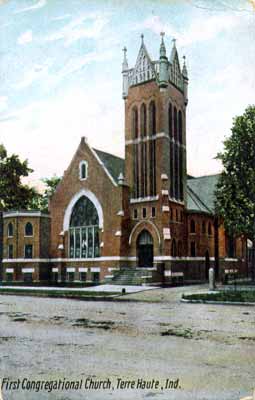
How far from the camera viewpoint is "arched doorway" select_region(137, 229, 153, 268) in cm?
2473

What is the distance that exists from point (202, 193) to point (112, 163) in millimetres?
6709

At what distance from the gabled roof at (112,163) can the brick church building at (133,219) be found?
0.07 metres

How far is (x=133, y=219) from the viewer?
25547mm

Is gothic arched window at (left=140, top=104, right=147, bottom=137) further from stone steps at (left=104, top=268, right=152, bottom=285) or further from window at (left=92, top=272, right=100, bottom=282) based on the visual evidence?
window at (left=92, top=272, right=100, bottom=282)

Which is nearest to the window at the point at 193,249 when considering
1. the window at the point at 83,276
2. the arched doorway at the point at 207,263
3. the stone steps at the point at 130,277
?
the arched doorway at the point at 207,263

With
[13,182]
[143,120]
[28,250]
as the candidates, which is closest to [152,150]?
[143,120]

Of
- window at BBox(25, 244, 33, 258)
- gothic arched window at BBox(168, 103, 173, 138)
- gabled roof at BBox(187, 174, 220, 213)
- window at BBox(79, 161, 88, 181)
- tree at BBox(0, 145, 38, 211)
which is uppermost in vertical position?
gothic arched window at BBox(168, 103, 173, 138)

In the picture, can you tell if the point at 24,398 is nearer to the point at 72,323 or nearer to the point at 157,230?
the point at 72,323

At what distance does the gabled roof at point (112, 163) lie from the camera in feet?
87.5

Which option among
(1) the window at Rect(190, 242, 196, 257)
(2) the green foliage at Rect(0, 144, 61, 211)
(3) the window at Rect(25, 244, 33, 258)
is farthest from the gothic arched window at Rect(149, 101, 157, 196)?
(3) the window at Rect(25, 244, 33, 258)

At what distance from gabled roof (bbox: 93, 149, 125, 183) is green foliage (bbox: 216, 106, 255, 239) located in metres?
6.73

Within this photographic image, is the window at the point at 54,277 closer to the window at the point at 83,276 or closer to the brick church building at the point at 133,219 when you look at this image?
the brick church building at the point at 133,219

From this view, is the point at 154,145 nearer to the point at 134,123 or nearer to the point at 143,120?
the point at 143,120

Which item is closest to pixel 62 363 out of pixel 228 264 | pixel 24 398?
pixel 24 398
